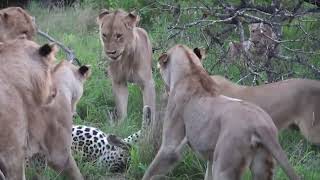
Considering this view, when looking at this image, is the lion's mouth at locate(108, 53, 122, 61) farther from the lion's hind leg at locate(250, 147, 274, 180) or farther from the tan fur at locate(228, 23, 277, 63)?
the lion's hind leg at locate(250, 147, 274, 180)

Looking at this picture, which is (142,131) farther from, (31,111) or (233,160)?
(233,160)

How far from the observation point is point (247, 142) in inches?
155

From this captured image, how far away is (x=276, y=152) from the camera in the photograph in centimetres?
387

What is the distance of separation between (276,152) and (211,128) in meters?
0.55

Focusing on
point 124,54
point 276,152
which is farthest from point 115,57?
point 276,152

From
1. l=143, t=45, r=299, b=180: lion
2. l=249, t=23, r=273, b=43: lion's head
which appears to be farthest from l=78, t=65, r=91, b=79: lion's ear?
l=249, t=23, r=273, b=43: lion's head

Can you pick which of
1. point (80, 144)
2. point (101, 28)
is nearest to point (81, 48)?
point (101, 28)

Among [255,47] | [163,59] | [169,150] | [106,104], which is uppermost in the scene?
[163,59]

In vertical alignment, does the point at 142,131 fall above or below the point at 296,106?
below

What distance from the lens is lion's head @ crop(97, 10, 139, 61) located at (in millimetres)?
6969

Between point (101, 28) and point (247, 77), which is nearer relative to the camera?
point (247, 77)

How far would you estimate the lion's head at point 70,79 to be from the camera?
16.8 ft

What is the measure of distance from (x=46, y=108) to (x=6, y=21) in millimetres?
1501

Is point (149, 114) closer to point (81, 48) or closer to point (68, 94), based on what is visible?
point (68, 94)
